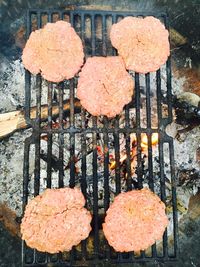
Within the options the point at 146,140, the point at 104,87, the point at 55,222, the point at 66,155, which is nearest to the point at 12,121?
the point at 66,155

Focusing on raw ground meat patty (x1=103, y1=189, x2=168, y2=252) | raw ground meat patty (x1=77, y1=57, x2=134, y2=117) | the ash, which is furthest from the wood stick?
raw ground meat patty (x1=103, y1=189, x2=168, y2=252)

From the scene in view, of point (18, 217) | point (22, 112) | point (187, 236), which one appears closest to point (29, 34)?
point (22, 112)

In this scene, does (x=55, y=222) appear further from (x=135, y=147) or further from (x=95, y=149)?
(x=135, y=147)

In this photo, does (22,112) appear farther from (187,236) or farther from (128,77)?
(187,236)

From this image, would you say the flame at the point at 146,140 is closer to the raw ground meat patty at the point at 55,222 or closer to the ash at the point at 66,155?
the ash at the point at 66,155

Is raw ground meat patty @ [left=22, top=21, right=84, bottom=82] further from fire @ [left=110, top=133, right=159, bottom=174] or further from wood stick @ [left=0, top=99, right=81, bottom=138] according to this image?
fire @ [left=110, top=133, right=159, bottom=174]
